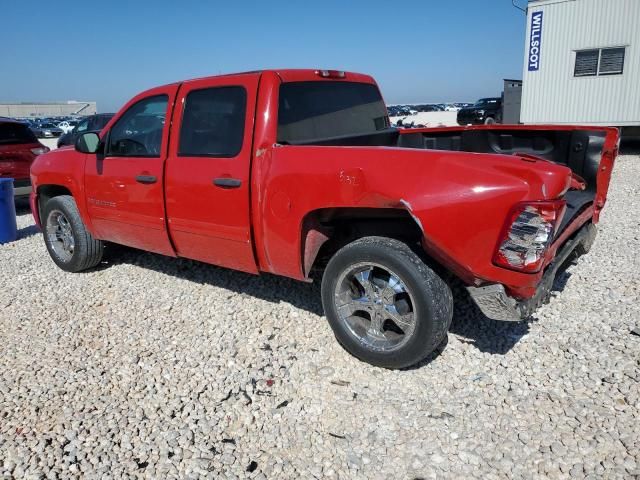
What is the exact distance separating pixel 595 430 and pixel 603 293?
211cm

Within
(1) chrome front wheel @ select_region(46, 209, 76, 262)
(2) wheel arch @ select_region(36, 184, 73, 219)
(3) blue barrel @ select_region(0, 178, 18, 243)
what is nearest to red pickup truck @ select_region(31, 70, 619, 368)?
(1) chrome front wheel @ select_region(46, 209, 76, 262)

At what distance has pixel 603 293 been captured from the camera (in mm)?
4523

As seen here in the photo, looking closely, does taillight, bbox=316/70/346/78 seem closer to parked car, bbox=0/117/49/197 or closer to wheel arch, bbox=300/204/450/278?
wheel arch, bbox=300/204/450/278

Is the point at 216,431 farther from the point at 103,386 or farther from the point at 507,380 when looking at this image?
the point at 507,380

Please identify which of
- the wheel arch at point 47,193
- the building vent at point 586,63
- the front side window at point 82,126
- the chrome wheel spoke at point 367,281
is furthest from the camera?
the front side window at point 82,126

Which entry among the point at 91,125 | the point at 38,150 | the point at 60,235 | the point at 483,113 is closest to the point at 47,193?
the point at 60,235

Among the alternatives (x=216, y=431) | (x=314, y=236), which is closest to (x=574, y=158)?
(x=314, y=236)

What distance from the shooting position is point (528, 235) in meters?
2.71

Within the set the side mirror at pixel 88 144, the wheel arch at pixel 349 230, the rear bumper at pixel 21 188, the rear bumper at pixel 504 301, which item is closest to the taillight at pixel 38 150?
the rear bumper at pixel 21 188

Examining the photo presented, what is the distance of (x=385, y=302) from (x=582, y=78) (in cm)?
1373

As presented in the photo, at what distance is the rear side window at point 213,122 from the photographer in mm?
3824

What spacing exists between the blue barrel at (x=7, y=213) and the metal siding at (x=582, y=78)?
13409 mm

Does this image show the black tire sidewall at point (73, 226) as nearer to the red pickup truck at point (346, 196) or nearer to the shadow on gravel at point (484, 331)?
the red pickup truck at point (346, 196)

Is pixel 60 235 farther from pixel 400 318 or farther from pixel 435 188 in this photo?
pixel 435 188
